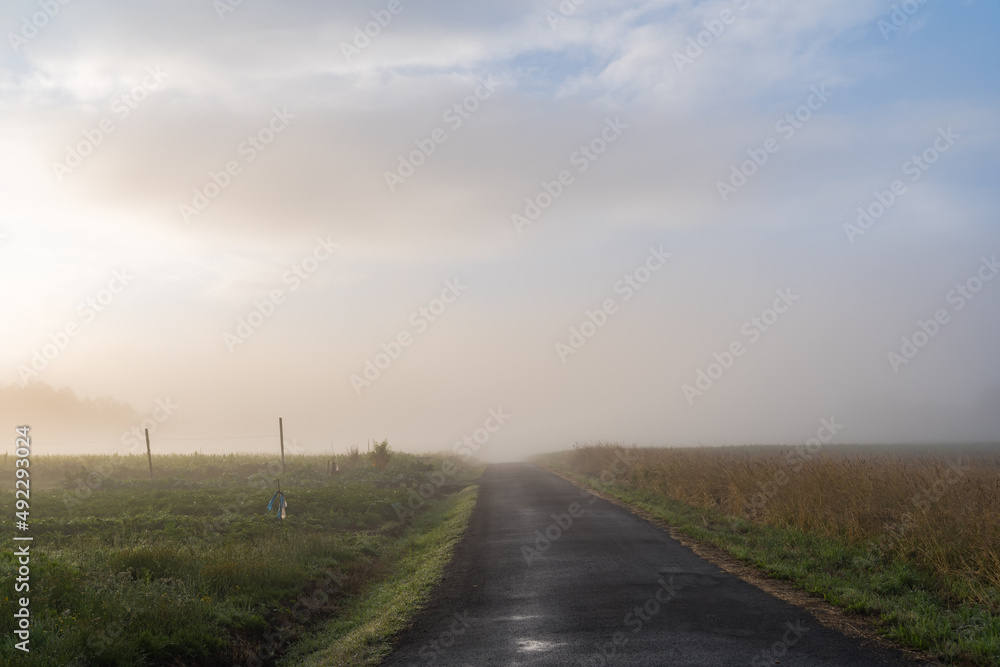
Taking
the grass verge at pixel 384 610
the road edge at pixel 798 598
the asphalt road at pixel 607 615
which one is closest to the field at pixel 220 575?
the grass verge at pixel 384 610

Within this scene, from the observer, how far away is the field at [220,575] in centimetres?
818

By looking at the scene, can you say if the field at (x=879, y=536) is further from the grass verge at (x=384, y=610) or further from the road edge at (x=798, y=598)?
the grass verge at (x=384, y=610)

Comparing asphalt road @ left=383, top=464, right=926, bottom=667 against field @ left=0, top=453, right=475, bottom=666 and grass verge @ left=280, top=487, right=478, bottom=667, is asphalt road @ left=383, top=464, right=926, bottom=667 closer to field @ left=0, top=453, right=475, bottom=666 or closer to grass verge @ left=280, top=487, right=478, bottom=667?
grass verge @ left=280, top=487, right=478, bottom=667

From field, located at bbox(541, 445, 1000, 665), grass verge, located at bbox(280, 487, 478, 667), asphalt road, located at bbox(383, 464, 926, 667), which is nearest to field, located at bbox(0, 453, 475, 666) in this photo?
grass verge, located at bbox(280, 487, 478, 667)

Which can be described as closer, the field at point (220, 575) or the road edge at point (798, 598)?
the road edge at point (798, 598)

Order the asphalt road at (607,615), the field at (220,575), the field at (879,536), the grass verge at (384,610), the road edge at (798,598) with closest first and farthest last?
the asphalt road at (607,615), the road edge at (798,598), the field at (879,536), the field at (220,575), the grass verge at (384,610)

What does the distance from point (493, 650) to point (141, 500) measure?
773 inches

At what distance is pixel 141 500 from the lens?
22625mm

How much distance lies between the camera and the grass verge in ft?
27.7

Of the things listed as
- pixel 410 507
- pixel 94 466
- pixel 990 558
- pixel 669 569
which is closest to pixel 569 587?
pixel 669 569

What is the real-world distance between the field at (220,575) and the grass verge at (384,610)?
4 cm

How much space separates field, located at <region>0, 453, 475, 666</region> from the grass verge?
1.7 inches

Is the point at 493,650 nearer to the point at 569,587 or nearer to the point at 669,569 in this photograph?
the point at 569,587

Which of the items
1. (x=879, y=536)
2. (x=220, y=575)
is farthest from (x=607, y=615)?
(x=220, y=575)
